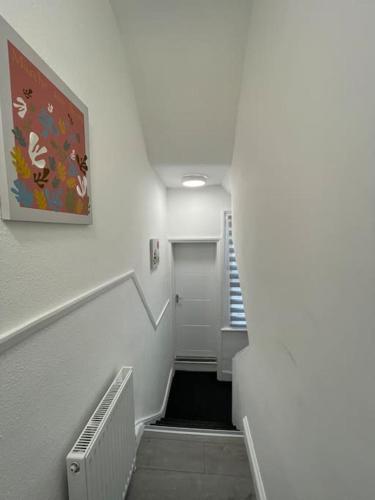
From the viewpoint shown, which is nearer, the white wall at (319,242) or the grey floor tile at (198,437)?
the white wall at (319,242)

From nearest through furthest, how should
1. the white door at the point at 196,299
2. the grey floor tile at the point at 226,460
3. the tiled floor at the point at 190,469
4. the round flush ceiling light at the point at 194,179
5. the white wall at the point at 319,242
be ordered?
the white wall at the point at 319,242, the tiled floor at the point at 190,469, the grey floor tile at the point at 226,460, the round flush ceiling light at the point at 194,179, the white door at the point at 196,299

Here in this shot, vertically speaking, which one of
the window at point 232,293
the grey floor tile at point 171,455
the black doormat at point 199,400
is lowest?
the black doormat at point 199,400

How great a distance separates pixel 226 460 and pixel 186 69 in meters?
2.73

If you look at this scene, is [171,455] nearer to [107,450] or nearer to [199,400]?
[107,450]

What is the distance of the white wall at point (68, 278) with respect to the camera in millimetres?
638

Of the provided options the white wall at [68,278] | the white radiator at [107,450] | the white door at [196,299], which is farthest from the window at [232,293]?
the white radiator at [107,450]

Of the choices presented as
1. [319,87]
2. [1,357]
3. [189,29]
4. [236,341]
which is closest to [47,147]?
[1,357]

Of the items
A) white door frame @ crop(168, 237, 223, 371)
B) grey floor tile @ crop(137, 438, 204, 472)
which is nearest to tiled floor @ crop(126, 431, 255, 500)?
grey floor tile @ crop(137, 438, 204, 472)

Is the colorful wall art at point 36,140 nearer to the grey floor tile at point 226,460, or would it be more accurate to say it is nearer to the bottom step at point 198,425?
the grey floor tile at point 226,460

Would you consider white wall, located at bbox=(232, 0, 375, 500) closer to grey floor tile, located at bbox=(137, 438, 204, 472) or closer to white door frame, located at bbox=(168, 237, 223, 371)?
grey floor tile, located at bbox=(137, 438, 204, 472)

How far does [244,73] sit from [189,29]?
0.43m

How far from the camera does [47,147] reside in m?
0.74

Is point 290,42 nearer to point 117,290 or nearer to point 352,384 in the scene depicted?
point 352,384

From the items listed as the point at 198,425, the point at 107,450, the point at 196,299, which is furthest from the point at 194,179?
the point at 198,425
